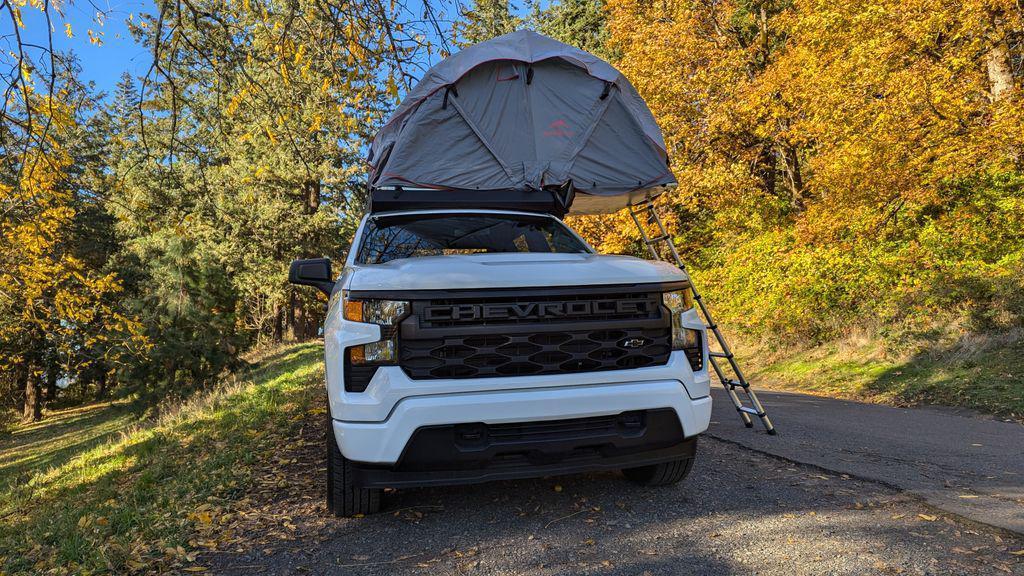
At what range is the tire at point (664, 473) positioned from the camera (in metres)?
3.54

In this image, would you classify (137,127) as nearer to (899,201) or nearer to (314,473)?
(314,473)

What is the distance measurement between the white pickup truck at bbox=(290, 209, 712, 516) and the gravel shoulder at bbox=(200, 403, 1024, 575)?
0.31 m

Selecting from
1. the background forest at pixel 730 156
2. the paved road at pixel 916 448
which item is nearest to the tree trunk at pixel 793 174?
the background forest at pixel 730 156

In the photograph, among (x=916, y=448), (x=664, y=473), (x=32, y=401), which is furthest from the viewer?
(x=32, y=401)

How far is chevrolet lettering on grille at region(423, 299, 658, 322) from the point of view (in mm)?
2953

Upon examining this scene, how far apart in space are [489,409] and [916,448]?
3.97m

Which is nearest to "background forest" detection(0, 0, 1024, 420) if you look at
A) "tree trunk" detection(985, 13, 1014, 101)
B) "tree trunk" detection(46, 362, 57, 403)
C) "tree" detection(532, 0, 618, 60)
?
"tree trunk" detection(985, 13, 1014, 101)

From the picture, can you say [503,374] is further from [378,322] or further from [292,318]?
[292,318]

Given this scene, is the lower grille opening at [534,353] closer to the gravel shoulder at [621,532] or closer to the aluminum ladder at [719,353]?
the gravel shoulder at [621,532]

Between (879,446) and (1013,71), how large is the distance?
849cm

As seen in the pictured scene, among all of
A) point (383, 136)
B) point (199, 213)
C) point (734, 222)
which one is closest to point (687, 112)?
point (734, 222)

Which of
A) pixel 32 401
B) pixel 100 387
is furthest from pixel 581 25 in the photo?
pixel 100 387

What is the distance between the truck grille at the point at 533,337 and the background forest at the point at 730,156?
275 cm

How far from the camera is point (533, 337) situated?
304 cm
